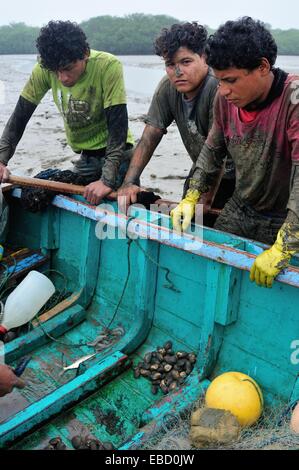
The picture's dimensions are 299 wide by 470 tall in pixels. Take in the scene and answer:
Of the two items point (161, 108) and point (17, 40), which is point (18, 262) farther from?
point (17, 40)

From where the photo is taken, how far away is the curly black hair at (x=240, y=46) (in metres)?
2.45

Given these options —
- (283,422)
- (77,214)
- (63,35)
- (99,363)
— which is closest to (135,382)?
(99,363)

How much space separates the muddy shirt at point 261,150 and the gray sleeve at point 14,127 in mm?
1963

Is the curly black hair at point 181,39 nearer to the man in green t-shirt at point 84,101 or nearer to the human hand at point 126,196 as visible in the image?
the man in green t-shirt at point 84,101

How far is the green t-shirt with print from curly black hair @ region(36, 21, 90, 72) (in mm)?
232

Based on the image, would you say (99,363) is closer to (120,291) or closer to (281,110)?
(120,291)

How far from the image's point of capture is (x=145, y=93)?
19234 mm

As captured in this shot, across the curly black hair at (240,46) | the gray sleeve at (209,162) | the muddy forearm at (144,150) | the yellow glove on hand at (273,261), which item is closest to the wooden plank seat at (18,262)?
the muddy forearm at (144,150)

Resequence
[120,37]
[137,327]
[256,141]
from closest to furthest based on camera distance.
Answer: [256,141], [137,327], [120,37]

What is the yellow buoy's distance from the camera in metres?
2.52

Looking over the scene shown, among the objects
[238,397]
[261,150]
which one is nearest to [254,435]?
[238,397]

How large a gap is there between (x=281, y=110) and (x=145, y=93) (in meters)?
17.4

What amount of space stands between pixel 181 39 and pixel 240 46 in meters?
1.04

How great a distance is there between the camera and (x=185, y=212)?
3.20m
